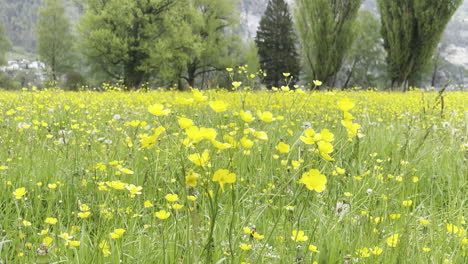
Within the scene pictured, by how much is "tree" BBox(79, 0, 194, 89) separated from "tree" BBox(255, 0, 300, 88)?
41.8 feet

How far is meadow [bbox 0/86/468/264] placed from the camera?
1.05 m

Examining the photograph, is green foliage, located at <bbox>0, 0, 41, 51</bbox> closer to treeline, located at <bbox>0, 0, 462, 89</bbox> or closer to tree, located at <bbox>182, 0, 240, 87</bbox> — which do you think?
treeline, located at <bbox>0, 0, 462, 89</bbox>

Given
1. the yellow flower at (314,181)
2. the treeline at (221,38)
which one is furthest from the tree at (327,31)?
the yellow flower at (314,181)

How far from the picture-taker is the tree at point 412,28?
14.3m

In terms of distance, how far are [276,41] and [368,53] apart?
41.4ft

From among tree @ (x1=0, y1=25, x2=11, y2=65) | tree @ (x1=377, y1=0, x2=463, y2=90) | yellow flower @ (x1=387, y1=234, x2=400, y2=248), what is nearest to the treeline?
tree @ (x1=377, y1=0, x2=463, y2=90)

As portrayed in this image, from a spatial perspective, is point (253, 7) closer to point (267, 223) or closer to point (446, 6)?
point (446, 6)

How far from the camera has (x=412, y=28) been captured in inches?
591

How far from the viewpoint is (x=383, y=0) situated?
15961 millimetres

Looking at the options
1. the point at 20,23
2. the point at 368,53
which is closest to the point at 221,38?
Answer: the point at 368,53

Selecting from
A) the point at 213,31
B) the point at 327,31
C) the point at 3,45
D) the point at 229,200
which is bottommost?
the point at 229,200

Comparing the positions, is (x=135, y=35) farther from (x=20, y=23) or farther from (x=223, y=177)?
(x=20, y=23)

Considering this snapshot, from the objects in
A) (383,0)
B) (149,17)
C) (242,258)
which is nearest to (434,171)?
(242,258)

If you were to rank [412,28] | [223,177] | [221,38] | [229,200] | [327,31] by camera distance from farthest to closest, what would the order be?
[221,38]
[327,31]
[412,28]
[229,200]
[223,177]
